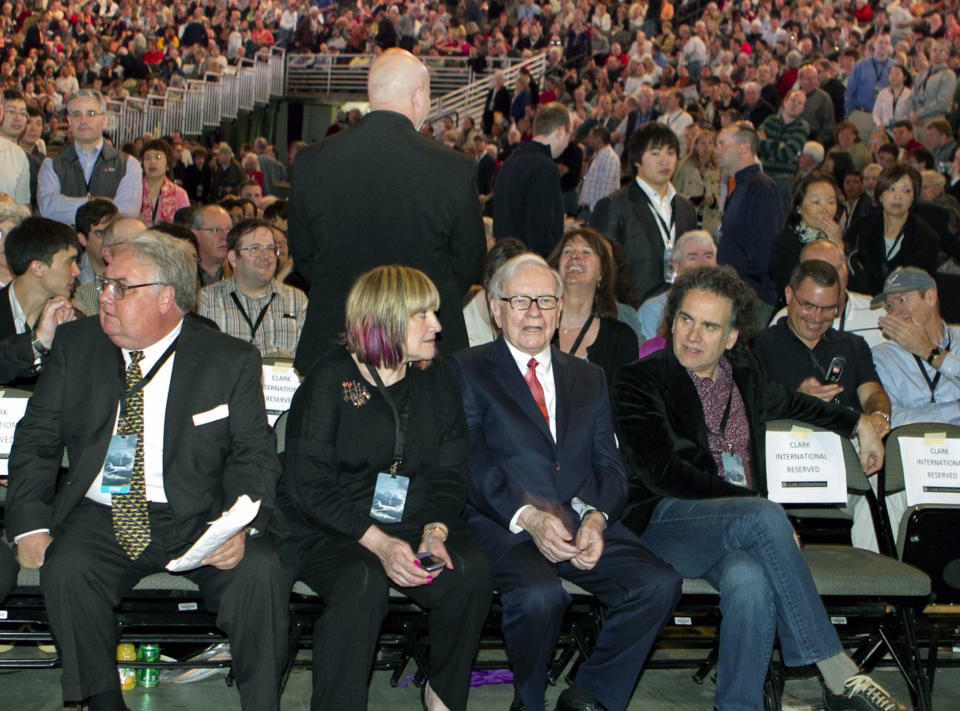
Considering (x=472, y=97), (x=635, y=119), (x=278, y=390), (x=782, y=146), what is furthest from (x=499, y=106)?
(x=278, y=390)

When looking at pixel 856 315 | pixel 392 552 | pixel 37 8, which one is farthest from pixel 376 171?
pixel 37 8

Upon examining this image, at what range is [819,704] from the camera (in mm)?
3893

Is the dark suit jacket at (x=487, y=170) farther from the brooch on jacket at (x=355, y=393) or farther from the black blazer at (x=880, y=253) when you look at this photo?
the brooch on jacket at (x=355, y=393)

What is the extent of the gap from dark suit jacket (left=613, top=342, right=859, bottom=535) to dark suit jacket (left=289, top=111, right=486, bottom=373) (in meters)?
0.72

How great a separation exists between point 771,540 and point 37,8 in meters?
25.2

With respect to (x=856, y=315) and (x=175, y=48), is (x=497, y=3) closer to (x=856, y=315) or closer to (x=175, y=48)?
(x=175, y=48)

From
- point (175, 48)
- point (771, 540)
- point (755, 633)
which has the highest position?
point (175, 48)

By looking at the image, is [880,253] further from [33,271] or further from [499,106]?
[499,106]

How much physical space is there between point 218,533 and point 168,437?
385 mm

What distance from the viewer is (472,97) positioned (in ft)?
66.2

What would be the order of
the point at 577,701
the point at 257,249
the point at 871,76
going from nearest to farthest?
the point at 577,701, the point at 257,249, the point at 871,76

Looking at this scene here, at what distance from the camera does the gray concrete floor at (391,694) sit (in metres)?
3.61

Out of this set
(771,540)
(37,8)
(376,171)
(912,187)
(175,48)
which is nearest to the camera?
(771,540)

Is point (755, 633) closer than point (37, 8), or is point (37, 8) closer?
point (755, 633)
